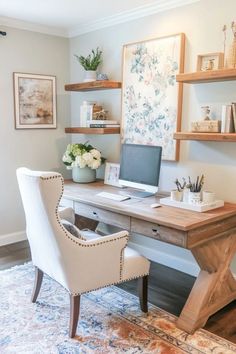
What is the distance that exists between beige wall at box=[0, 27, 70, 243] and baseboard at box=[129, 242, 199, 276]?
1405 mm

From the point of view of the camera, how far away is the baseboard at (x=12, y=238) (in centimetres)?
376

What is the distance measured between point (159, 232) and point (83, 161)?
1391 millimetres

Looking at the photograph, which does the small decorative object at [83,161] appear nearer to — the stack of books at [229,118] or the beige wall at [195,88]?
the beige wall at [195,88]

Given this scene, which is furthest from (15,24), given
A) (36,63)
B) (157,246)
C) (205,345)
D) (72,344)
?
(205,345)

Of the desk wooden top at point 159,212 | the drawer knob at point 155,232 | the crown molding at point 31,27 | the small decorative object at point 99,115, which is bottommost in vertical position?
the drawer knob at point 155,232

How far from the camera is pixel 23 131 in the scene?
3768mm

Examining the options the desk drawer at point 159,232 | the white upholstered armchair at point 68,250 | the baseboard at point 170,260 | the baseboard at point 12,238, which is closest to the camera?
the white upholstered armchair at point 68,250

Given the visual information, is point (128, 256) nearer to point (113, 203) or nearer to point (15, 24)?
point (113, 203)

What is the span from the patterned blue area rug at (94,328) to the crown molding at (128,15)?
241 centimetres

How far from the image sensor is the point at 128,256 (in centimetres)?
235

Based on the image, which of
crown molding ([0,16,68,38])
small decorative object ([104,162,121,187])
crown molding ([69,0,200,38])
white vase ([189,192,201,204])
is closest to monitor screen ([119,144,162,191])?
small decorative object ([104,162,121,187])

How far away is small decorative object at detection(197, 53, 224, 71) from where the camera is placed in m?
2.57

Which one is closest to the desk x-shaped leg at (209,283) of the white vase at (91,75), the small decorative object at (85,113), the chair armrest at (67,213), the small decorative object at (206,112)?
the small decorative object at (206,112)

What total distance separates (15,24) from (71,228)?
2423mm
